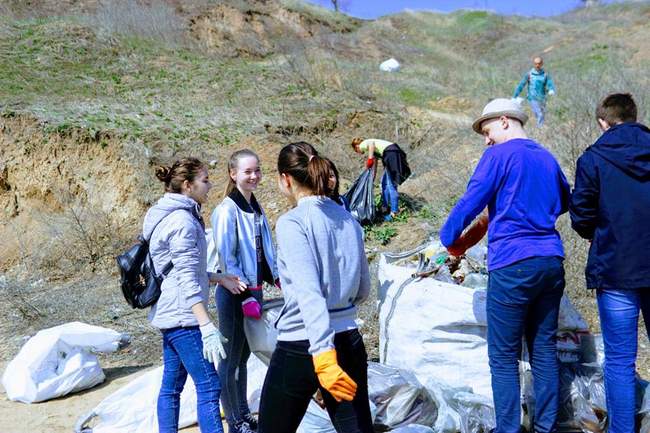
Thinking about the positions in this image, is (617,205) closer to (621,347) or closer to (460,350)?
(621,347)

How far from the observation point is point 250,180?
3455 mm

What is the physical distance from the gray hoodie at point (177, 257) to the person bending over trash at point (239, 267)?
0.27 metres

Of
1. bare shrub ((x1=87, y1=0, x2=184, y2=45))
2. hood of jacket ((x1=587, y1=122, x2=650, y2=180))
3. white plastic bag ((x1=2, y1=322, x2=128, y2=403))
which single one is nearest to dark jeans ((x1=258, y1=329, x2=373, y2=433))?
hood of jacket ((x1=587, y1=122, x2=650, y2=180))

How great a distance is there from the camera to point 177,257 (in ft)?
9.70

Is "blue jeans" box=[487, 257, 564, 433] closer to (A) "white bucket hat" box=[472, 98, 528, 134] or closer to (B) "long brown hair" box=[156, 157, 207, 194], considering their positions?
(A) "white bucket hat" box=[472, 98, 528, 134]

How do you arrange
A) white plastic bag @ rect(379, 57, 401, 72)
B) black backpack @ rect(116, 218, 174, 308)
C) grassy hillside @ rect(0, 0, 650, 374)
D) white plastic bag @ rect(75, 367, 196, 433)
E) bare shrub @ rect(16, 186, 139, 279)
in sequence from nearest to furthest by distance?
black backpack @ rect(116, 218, 174, 308), white plastic bag @ rect(75, 367, 196, 433), grassy hillside @ rect(0, 0, 650, 374), bare shrub @ rect(16, 186, 139, 279), white plastic bag @ rect(379, 57, 401, 72)

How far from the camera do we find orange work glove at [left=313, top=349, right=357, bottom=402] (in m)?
2.10

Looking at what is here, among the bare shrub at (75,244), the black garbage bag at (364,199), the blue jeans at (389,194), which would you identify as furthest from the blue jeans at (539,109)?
the bare shrub at (75,244)

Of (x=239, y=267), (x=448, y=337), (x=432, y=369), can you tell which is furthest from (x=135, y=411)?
(x=448, y=337)

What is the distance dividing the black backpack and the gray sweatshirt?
102cm

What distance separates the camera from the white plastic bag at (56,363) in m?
4.27

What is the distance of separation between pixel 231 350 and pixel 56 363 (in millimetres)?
1652

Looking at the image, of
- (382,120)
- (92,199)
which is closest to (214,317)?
(92,199)

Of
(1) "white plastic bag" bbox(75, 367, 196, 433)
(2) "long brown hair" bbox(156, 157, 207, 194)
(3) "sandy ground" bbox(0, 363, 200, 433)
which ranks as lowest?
(3) "sandy ground" bbox(0, 363, 200, 433)
